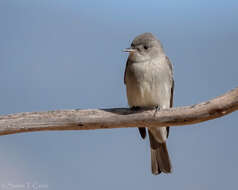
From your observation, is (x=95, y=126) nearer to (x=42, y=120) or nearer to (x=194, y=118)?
(x=42, y=120)

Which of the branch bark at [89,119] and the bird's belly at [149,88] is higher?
the bird's belly at [149,88]

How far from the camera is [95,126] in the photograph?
3281mm

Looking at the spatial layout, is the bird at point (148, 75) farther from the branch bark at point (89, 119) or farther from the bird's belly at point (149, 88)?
the branch bark at point (89, 119)

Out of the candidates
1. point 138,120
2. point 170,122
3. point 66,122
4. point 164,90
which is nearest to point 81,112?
point 66,122

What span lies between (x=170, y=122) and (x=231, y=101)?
58cm

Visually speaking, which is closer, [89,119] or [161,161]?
[89,119]

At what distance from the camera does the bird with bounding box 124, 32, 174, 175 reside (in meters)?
3.89

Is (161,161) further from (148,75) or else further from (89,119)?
(89,119)

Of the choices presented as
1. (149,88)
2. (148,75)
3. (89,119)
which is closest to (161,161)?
(149,88)

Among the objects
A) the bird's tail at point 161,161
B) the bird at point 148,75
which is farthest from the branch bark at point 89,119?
the bird's tail at point 161,161

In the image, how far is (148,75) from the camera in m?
3.89

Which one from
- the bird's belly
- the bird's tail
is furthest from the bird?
the bird's tail

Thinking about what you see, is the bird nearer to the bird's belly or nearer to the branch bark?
the bird's belly

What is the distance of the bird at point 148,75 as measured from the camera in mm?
3893
